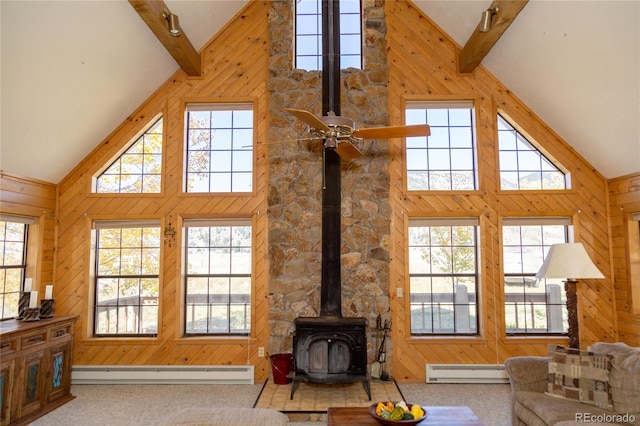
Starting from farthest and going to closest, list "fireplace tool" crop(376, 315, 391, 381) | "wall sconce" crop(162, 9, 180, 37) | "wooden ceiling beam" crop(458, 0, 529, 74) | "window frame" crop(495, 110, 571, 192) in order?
1. "window frame" crop(495, 110, 571, 192)
2. "fireplace tool" crop(376, 315, 391, 381)
3. "wall sconce" crop(162, 9, 180, 37)
4. "wooden ceiling beam" crop(458, 0, 529, 74)

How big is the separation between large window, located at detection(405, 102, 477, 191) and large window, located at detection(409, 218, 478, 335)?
558 millimetres

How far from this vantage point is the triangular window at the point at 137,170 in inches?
225

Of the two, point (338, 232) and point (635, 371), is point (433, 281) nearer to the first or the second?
point (338, 232)

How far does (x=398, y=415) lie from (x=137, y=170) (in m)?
4.67

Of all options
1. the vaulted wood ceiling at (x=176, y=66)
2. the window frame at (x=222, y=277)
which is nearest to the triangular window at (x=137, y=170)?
the vaulted wood ceiling at (x=176, y=66)

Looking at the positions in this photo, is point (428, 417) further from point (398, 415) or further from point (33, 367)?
point (33, 367)

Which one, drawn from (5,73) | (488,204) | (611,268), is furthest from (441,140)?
(5,73)

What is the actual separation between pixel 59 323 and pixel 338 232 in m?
3.35

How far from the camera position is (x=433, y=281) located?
5.57 m

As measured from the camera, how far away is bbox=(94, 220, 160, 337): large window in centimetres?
556

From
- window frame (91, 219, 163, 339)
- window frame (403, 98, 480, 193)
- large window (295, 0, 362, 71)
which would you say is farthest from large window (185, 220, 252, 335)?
large window (295, 0, 362, 71)

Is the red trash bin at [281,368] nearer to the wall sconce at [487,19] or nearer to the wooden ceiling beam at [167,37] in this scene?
the wooden ceiling beam at [167,37]

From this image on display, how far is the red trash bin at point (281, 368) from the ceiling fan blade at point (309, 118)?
9.28ft

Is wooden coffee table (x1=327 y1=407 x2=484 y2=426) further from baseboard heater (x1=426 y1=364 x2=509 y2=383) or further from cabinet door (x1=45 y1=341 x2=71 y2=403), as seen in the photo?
cabinet door (x1=45 y1=341 x2=71 y2=403)
